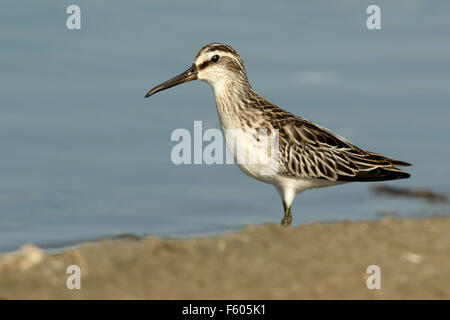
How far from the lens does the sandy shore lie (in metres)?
9.59

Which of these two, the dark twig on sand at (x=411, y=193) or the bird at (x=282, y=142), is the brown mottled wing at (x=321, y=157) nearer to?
the bird at (x=282, y=142)

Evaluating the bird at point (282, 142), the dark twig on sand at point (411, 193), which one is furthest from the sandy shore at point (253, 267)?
the dark twig on sand at point (411, 193)

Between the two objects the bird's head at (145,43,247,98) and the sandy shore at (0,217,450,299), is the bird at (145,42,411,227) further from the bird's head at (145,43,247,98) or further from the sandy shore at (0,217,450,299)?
the sandy shore at (0,217,450,299)

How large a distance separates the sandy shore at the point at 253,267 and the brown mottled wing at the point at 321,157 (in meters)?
1.82

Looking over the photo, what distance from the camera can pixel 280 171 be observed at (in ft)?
43.4

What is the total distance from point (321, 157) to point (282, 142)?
708 millimetres

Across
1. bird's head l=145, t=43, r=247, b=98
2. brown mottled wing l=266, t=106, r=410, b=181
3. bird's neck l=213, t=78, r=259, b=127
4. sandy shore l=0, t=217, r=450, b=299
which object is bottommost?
sandy shore l=0, t=217, r=450, b=299

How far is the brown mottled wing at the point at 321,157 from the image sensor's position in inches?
527

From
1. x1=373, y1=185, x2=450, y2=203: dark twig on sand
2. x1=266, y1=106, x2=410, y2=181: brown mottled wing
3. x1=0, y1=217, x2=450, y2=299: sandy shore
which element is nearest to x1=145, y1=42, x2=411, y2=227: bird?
x1=266, y1=106, x2=410, y2=181: brown mottled wing

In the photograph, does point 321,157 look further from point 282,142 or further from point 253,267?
point 253,267

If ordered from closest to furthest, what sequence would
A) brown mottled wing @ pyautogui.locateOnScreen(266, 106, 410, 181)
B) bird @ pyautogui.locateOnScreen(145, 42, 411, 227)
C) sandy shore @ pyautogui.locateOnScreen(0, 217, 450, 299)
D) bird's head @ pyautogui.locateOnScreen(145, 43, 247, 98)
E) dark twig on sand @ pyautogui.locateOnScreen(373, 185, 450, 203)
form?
sandy shore @ pyautogui.locateOnScreen(0, 217, 450, 299) → bird @ pyautogui.locateOnScreen(145, 42, 411, 227) → brown mottled wing @ pyautogui.locateOnScreen(266, 106, 410, 181) → bird's head @ pyautogui.locateOnScreen(145, 43, 247, 98) → dark twig on sand @ pyautogui.locateOnScreen(373, 185, 450, 203)
